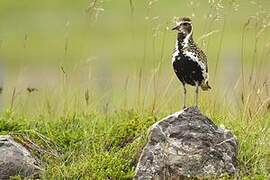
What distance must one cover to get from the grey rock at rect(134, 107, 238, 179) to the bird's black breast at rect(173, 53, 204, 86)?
11.4 inches

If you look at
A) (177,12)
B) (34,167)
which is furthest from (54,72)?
(34,167)

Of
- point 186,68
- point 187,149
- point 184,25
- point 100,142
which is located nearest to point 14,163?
point 100,142

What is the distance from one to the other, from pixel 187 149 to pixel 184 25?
109 cm

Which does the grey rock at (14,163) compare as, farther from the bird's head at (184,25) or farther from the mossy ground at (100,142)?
the bird's head at (184,25)

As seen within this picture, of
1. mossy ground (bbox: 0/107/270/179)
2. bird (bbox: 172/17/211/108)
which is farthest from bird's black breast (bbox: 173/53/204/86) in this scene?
mossy ground (bbox: 0/107/270/179)

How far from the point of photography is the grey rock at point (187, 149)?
7.60 m

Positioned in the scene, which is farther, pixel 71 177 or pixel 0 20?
pixel 0 20

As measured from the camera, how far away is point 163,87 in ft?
33.2

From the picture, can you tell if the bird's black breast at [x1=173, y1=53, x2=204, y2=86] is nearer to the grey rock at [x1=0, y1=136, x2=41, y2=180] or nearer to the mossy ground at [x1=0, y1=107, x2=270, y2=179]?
the mossy ground at [x1=0, y1=107, x2=270, y2=179]

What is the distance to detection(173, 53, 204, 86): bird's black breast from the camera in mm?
7766

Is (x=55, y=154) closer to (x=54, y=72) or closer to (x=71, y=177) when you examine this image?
(x=71, y=177)

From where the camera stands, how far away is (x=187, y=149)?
25.2ft

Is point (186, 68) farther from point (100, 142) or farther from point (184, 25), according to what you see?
point (100, 142)

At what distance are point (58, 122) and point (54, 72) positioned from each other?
82.8 ft
